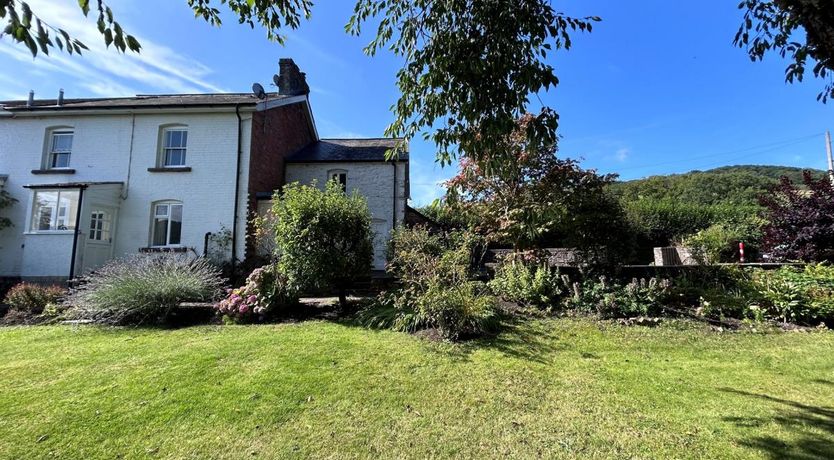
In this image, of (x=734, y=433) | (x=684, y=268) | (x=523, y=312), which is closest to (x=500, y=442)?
(x=734, y=433)

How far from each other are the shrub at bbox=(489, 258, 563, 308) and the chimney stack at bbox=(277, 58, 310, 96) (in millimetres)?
13770

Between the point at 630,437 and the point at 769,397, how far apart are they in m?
2.00

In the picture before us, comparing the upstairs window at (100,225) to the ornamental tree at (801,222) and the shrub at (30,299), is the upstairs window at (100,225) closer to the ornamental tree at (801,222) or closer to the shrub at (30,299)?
the shrub at (30,299)

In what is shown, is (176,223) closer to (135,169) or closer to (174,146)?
(135,169)

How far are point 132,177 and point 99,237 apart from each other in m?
2.31

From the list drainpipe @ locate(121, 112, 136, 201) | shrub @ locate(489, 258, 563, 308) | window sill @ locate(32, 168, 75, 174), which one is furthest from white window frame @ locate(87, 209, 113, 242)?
shrub @ locate(489, 258, 563, 308)

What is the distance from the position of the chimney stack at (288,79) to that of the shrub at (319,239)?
11269 mm

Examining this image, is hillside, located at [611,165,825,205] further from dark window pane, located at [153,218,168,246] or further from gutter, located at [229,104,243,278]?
dark window pane, located at [153,218,168,246]

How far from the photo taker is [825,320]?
260 inches

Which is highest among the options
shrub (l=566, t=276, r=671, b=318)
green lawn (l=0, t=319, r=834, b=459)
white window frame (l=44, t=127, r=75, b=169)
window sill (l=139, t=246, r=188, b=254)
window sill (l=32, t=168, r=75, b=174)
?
white window frame (l=44, t=127, r=75, b=169)

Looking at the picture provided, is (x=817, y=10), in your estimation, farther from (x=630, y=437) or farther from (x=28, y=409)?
(x=28, y=409)

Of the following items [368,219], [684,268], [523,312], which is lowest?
[523,312]

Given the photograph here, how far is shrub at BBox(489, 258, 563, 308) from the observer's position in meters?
7.89

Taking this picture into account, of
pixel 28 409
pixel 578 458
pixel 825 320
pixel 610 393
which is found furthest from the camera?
pixel 825 320
